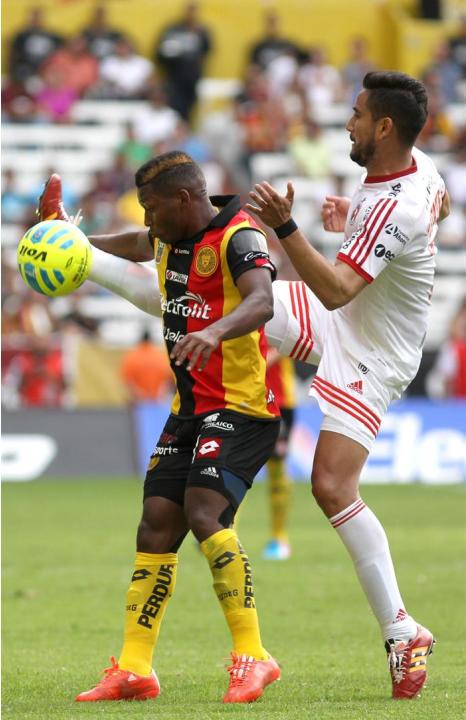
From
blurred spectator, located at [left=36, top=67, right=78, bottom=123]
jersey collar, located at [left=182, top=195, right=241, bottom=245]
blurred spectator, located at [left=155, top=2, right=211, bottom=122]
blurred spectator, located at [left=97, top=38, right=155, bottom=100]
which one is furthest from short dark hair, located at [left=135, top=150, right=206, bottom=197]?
blurred spectator, located at [left=155, top=2, right=211, bottom=122]

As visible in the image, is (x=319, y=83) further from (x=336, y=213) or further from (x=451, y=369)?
(x=336, y=213)

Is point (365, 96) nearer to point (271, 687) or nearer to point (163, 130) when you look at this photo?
point (271, 687)

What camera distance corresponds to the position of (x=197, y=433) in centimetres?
680

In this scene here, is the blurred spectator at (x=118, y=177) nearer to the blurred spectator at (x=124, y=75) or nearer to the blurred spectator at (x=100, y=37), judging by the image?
the blurred spectator at (x=124, y=75)

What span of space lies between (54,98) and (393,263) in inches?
788

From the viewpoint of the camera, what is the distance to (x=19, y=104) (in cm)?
2588

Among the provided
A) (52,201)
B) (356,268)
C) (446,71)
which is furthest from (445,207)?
(446,71)

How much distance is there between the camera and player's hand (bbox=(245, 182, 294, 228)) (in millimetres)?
6461

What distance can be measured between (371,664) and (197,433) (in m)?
1.90

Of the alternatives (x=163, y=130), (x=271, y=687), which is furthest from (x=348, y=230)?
(x=163, y=130)

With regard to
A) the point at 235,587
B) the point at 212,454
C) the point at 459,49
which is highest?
the point at 459,49

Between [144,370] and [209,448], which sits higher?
[209,448]

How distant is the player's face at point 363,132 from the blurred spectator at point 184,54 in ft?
67.9

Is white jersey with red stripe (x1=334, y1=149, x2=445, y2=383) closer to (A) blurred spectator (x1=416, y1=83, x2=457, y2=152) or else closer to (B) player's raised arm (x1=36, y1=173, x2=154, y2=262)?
(B) player's raised arm (x1=36, y1=173, x2=154, y2=262)
